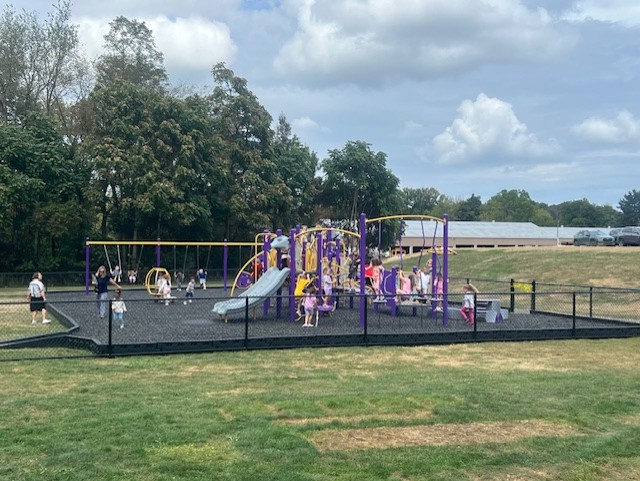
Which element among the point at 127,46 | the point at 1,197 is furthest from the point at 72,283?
the point at 127,46

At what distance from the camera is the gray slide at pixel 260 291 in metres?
17.8

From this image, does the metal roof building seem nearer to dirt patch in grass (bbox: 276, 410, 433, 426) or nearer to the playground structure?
the playground structure

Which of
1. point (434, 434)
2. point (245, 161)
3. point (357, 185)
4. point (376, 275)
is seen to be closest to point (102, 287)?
point (376, 275)

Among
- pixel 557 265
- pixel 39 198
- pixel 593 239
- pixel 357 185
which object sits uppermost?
pixel 357 185

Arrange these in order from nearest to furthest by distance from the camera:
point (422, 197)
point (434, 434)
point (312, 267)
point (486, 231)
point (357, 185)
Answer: point (434, 434) < point (312, 267) < point (357, 185) < point (486, 231) < point (422, 197)

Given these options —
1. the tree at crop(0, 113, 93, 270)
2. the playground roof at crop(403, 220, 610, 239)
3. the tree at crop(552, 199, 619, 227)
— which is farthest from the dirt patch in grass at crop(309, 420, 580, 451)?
the tree at crop(552, 199, 619, 227)

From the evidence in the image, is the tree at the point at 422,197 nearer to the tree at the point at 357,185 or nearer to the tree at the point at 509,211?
the tree at the point at 509,211

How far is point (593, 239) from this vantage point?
159 feet

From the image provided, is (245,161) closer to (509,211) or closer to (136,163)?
(136,163)

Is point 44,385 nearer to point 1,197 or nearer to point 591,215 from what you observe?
point 1,197

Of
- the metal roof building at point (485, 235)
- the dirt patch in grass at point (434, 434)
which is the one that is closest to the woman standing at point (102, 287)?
the dirt patch in grass at point (434, 434)

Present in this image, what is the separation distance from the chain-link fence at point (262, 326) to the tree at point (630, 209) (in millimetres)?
107333

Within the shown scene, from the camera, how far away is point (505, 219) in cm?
11494

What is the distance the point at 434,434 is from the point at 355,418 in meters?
0.99
